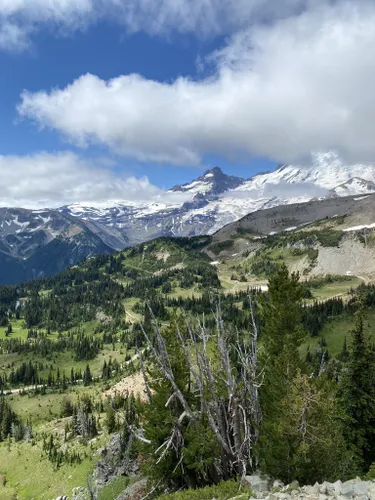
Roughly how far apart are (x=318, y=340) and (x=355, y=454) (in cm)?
10527

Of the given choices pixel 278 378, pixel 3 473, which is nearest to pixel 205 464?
pixel 278 378

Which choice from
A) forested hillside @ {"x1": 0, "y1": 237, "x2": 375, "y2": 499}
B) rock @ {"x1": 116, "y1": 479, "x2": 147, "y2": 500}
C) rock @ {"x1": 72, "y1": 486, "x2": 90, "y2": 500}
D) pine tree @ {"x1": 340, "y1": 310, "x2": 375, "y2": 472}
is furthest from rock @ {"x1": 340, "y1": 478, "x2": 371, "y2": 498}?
rock @ {"x1": 72, "y1": 486, "x2": 90, "y2": 500}

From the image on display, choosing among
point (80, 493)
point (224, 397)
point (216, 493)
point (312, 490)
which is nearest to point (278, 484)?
point (216, 493)

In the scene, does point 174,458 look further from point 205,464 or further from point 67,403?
point 67,403

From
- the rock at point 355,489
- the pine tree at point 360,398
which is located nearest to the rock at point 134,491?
the pine tree at point 360,398

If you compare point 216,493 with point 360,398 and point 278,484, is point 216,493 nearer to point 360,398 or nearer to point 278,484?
point 278,484

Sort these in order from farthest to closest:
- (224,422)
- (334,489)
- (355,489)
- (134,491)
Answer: (134,491) < (224,422) < (334,489) < (355,489)

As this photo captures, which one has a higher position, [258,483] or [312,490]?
[312,490]

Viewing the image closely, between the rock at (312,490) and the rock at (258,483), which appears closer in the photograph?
the rock at (312,490)

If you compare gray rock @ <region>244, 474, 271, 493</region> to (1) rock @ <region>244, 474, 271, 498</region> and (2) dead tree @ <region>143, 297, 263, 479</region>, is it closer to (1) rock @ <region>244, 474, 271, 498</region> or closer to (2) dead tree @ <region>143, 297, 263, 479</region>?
(1) rock @ <region>244, 474, 271, 498</region>

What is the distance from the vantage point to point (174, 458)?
110 ft

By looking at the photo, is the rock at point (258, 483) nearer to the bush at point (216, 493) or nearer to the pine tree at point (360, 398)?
the bush at point (216, 493)

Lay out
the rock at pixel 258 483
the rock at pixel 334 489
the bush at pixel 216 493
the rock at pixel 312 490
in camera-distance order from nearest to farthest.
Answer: the rock at pixel 334 489
the rock at pixel 312 490
the bush at pixel 216 493
the rock at pixel 258 483

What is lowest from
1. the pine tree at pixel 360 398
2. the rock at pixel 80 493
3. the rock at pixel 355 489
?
the rock at pixel 80 493
